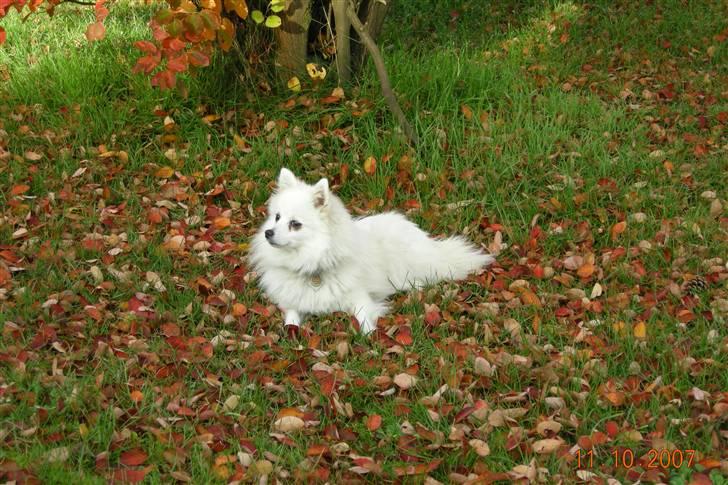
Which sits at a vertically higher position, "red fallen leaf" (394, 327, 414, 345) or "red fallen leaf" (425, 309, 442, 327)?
"red fallen leaf" (394, 327, 414, 345)

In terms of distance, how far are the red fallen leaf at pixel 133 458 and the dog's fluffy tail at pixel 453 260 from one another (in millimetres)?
2314

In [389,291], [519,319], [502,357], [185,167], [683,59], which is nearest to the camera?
[502,357]

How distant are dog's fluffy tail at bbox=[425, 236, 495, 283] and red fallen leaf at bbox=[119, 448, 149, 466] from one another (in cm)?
231

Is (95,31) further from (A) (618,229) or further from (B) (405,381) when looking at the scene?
(A) (618,229)

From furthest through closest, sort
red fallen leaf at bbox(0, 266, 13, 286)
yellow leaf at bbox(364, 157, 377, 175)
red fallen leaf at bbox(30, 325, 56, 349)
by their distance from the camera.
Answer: yellow leaf at bbox(364, 157, 377, 175)
red fallen leaf at bbox(0, 266, 13, 286)
red fallen leaf at bbox(30, 325, 56, 349)

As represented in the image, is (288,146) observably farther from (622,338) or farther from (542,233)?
(622,338)

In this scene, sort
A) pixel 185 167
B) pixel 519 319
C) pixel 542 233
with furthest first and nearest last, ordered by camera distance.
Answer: pixel 185 167
pixel 542 233
pixel 519 319

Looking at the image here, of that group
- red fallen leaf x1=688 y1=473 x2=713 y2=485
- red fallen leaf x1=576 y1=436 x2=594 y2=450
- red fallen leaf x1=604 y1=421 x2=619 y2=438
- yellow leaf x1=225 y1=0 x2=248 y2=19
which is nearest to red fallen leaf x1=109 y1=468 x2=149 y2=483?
red fallen leaf x1=576 y1=436 x2=594 y2=450

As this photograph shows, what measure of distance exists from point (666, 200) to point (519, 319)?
1.89 metres

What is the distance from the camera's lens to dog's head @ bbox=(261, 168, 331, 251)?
4.73 meters

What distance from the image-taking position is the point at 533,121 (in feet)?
22.5

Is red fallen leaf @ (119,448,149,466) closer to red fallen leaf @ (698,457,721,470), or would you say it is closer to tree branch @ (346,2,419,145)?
red fallen leaf @ (698,457,721,470)

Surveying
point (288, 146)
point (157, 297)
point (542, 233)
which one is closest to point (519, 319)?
point (542, 233)

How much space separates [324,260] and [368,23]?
2927 millimetres
